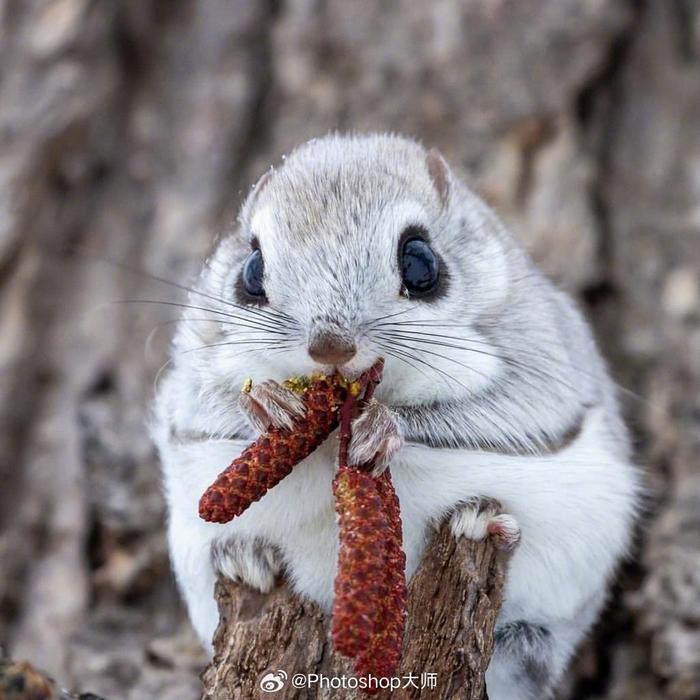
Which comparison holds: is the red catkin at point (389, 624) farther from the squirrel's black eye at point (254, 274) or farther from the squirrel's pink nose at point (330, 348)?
the squirrel's black eye at point (254, 274)

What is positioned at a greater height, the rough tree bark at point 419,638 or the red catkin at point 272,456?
the red catkin at point 272,456

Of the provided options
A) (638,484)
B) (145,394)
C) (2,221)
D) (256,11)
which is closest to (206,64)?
(256,11)

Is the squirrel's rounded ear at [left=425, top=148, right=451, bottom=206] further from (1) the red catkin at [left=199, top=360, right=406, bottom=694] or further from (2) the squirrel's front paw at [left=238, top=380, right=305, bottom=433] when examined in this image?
(2) the squirrel's front paw at [left=238, top=380, right=305, bottom=433]

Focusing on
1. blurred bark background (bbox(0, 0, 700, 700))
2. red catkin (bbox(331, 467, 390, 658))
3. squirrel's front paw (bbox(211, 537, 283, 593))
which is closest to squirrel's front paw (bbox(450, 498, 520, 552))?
red catkin (bbox(331, 467, 390, 658))

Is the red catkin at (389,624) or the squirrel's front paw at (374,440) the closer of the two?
the red catkin at (389,624)

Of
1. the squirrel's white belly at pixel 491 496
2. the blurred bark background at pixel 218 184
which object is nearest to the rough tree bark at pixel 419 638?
the squirrel's white belly at pixel 491 496

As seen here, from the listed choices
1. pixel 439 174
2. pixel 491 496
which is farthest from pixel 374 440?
pixel 439 174
